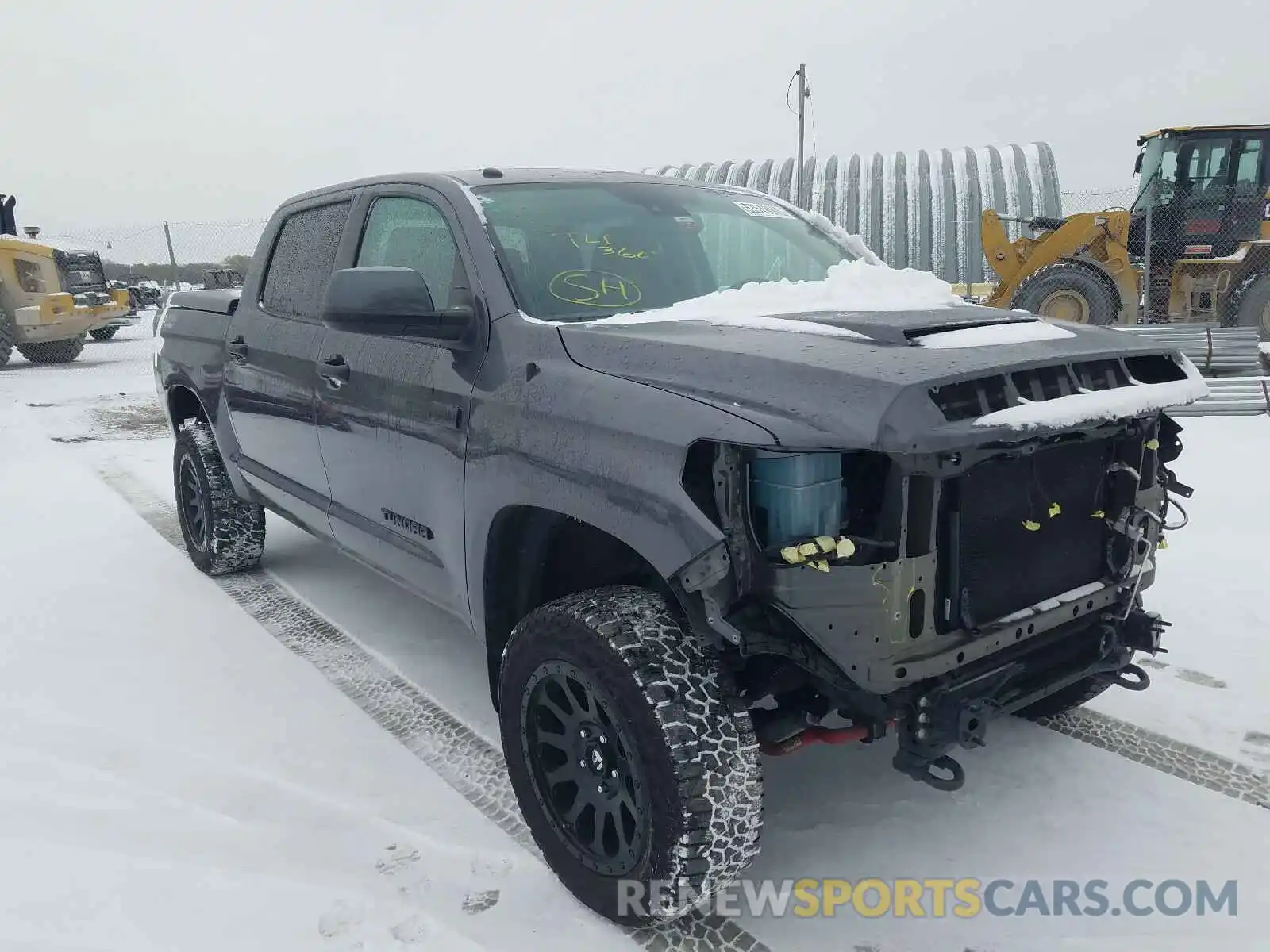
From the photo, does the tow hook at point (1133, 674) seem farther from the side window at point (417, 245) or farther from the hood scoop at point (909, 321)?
the side window at point (417, 245)

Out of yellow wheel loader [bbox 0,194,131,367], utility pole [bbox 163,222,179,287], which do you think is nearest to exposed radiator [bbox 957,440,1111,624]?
yellow wheel loader [bbox 0,194,131,367]

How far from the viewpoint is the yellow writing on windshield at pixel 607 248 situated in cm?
283

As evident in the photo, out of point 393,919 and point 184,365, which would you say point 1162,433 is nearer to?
point 393,919

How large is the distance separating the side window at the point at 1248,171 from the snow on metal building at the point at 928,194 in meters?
10.7

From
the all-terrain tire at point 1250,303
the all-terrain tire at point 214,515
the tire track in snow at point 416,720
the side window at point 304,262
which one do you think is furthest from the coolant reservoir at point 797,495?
the all-terrain tire at point 1250,303

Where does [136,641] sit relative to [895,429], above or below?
below

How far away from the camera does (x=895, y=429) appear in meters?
1.71

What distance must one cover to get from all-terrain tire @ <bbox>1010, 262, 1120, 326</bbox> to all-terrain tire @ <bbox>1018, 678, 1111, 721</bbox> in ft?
32.3

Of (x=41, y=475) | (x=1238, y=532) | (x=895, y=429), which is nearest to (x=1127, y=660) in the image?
(x=895, y=429)

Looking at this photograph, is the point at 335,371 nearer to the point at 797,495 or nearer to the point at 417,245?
the point at 417,245

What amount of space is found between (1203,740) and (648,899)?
198 centimetres

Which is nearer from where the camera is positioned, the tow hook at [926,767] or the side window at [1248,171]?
the tow hook at [926,767]

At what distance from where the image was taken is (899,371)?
1.82 m

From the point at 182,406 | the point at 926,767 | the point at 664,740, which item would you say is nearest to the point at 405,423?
the point at 664,740
